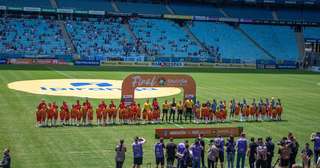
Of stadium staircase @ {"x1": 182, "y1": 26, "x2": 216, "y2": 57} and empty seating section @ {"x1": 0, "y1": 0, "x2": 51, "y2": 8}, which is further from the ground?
empty seating section @ {"x1": 0, "y1": 0, "x2": 51, "y2": 8}

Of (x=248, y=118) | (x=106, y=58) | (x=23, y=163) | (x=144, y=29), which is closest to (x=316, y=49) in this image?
(x=144, y=29)

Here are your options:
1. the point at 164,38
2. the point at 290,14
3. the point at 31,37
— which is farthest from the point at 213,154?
the point at 290,14

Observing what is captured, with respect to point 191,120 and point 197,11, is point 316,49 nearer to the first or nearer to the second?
point 197,11

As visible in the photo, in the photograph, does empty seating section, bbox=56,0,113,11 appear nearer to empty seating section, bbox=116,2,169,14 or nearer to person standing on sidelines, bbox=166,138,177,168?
empty seating section, bbox=116,2,169,14

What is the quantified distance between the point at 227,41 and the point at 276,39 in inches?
346

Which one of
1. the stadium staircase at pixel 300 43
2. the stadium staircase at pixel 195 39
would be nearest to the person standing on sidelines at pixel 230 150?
the stadium staircase at pixel 195 39

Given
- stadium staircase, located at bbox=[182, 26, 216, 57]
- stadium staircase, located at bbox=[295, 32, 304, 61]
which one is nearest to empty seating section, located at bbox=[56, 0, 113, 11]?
stadium staircase, located at bbox=[182, 26, 216, 57]

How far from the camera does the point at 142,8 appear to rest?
7338cm

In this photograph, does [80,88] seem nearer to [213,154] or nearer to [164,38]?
[213,154]

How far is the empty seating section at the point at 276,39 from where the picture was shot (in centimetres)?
7338

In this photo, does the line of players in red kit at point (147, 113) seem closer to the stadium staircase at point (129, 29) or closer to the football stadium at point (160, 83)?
the football stadium at point (160, 83)

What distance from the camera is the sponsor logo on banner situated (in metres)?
35.1

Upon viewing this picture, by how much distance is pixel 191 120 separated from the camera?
2731cm

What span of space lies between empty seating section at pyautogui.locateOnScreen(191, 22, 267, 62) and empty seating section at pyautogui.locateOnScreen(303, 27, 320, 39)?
10680 mm
